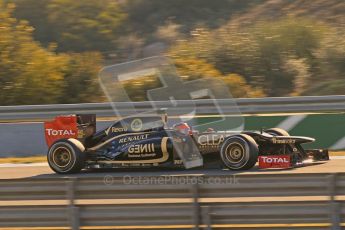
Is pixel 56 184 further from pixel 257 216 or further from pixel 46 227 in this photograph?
pixel 257 216

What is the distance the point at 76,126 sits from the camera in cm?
1240

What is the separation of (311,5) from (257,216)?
32.0 m

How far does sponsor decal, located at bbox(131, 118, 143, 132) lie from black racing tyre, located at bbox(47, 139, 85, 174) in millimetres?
968

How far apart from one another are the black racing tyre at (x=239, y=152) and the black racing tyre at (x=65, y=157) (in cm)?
246

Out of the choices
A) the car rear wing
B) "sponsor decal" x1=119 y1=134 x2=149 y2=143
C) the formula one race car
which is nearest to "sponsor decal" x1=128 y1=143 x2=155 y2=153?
the formula one race car

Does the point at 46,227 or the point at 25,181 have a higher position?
the point at 25,181

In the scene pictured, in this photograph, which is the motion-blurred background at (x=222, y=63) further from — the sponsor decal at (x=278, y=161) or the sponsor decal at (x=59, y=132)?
the sponsor decal at (x=278, y=161)

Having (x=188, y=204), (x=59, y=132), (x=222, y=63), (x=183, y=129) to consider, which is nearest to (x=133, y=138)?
(x=183, y=129)

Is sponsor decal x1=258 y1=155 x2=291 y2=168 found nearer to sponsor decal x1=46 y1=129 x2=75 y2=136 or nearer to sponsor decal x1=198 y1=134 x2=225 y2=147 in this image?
sponsor decal x1=198 y1=134 x2=225 y2=147

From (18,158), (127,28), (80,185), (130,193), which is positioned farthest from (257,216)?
(127,28)

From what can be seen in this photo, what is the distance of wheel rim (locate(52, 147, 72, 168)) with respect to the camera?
12062mm

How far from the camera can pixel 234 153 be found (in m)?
11.0

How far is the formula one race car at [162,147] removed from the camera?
36.3 feet

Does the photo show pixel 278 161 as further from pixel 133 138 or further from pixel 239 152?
pixel 133 138
